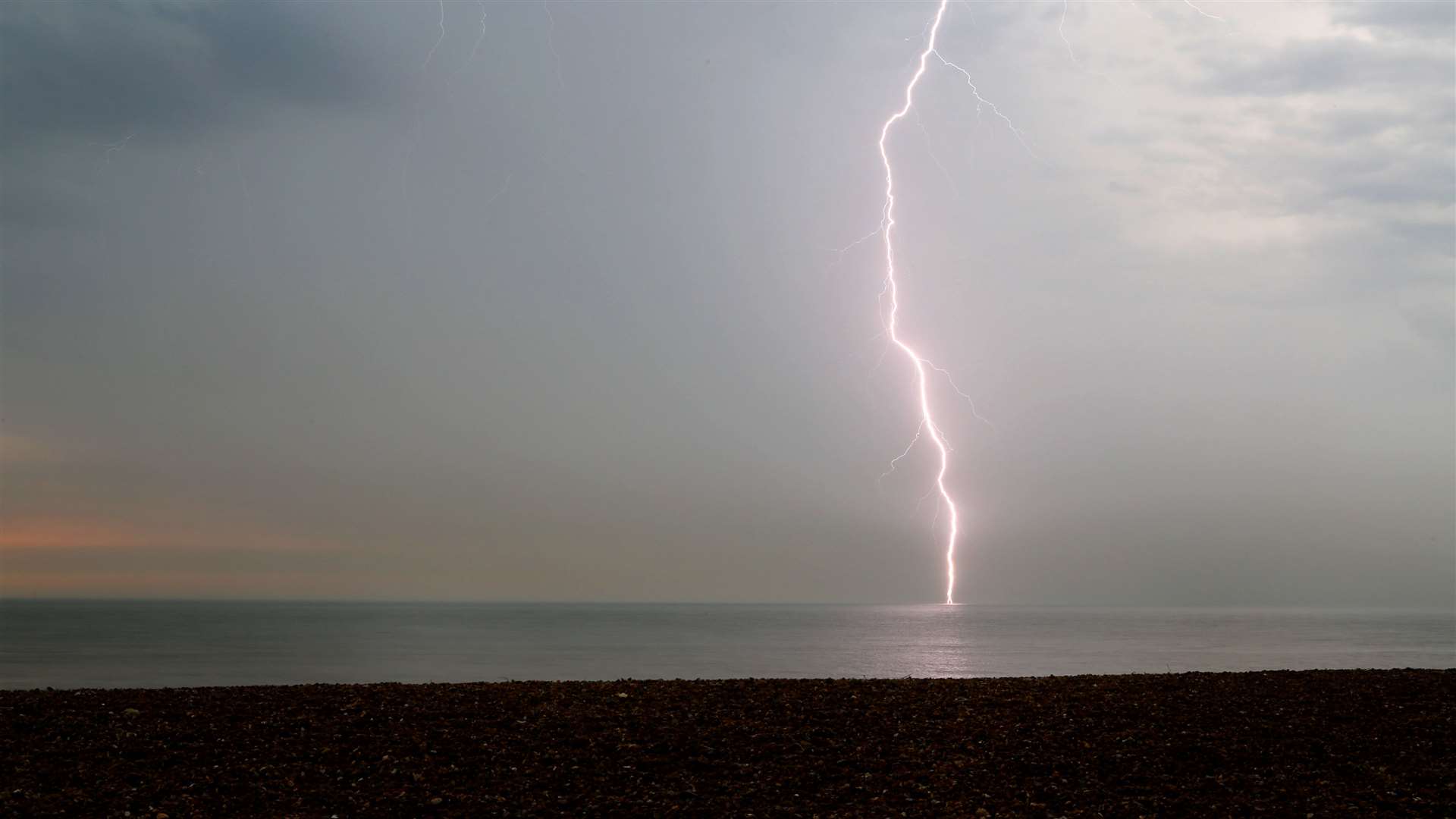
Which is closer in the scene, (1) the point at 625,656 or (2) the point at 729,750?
(2) the point at 729,750

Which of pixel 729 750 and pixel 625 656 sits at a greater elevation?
pixel 625 656

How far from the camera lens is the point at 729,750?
1028 cm

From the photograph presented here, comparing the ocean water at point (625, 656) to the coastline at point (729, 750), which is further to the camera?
the ocean water at point (625, 656)

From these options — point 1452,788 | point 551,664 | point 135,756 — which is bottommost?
point 135,756

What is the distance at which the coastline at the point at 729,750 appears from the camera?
895 centimetres

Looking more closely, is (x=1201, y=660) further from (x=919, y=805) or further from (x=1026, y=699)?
(x=919, y=805)

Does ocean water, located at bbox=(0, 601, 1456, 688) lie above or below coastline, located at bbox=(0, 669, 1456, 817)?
above

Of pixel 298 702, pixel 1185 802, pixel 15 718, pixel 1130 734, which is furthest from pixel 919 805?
pixel 15 718

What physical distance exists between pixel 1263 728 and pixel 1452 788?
6.76 feet

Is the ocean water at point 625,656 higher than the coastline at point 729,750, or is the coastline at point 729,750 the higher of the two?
the ocean water at point 625,656

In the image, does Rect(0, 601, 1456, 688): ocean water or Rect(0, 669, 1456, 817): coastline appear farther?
Rect(0, 601, 1456, 688): ocean water

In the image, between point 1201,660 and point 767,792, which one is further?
point 1201,660

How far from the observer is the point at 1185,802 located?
912 centimetres

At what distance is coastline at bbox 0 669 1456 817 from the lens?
8945 millimetres
